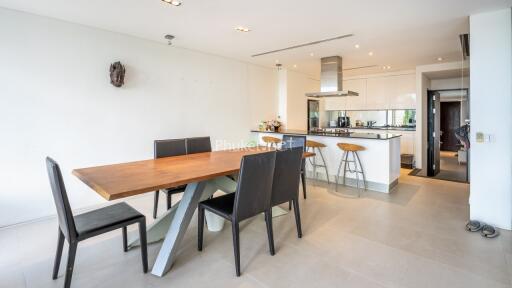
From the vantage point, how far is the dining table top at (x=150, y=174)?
1.75 meters

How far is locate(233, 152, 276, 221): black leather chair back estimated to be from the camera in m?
2.12

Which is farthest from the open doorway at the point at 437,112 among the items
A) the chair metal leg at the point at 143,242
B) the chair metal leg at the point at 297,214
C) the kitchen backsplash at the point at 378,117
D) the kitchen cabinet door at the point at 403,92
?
the chair metal leg at the point at 143,242

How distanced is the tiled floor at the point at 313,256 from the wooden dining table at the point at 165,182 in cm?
18

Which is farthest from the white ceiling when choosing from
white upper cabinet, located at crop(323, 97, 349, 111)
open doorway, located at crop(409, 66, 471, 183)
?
white upper cabinet, located at crop(323, 97, 349, 111)

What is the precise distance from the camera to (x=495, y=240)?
8.87 ft

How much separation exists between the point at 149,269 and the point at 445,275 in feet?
7.70

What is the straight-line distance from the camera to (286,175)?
259cm


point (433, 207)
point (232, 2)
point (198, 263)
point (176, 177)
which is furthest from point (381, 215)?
point (232, 2)

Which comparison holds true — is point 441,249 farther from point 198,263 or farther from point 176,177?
point 176,177

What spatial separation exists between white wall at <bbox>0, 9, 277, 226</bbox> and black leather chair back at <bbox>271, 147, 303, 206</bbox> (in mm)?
2539

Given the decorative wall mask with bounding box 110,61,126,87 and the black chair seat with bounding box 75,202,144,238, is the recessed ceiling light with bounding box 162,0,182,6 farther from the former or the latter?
the black chair seat with bounding box 75,202,144,238

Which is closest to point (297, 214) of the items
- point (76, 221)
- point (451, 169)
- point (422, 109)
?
point (76, 221)

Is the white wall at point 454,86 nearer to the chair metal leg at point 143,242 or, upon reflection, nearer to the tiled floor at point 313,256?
the tiled floor at point 313,256

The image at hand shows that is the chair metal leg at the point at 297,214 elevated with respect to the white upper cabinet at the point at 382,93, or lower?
lower
